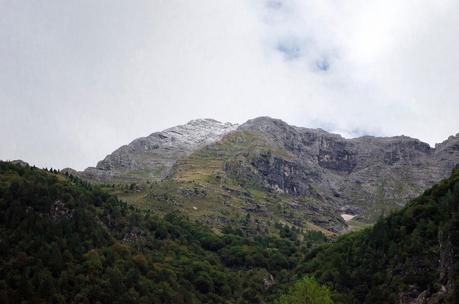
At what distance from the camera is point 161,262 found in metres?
190

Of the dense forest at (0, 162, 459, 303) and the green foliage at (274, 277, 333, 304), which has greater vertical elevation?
the dense forest at (0, 162, 459, 303)

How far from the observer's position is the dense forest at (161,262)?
118m

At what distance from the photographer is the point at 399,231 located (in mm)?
144000

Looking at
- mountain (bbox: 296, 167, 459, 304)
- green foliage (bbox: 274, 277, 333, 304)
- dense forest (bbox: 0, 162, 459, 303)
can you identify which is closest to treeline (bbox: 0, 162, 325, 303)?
dense forest (bbox: 0, 162, 459, 303)

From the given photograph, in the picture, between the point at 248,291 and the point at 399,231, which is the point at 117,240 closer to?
the point at 248,291

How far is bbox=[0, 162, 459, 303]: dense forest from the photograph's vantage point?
118 meters

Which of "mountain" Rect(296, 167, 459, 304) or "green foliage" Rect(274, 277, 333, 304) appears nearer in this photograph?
"green foliage" Rect(274, 277, 333, 304)

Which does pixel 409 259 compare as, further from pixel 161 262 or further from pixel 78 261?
pixel 161 262

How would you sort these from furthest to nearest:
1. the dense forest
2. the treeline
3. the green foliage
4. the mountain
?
the treeline, the dense forest, the mountain, the green foliage

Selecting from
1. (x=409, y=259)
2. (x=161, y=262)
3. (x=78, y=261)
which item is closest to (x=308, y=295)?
(x=409, y=259)

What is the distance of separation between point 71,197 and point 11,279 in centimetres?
5224

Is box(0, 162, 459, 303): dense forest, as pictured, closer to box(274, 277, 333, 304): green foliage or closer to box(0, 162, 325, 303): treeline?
box(274, 277, 333, 304): green foliage

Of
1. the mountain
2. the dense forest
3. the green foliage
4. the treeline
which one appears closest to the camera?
the green foliage

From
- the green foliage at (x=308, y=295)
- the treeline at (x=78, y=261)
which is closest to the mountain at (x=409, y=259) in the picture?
the green foliage at (x=308, y=295)
